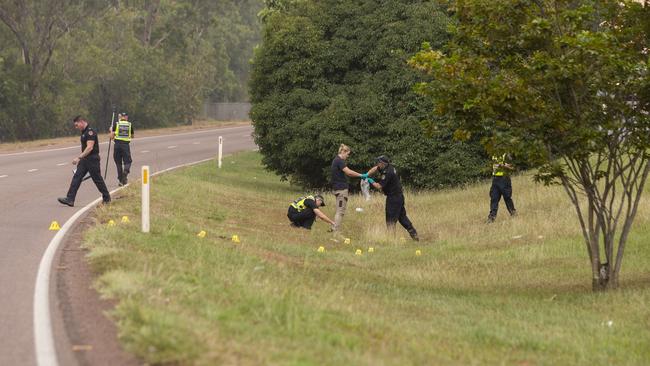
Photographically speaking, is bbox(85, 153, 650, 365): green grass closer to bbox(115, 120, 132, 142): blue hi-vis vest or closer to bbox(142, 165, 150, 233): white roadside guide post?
bbox(142, 165, 150, 233): white roadside guide post

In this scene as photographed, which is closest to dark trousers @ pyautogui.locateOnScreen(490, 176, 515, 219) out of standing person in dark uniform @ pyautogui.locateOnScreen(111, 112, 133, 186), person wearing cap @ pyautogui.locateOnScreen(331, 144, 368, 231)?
person wearing cap @ pyautogui.locateOnScreen(331, 144, 368, 231)

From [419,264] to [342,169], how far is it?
371 centimetres

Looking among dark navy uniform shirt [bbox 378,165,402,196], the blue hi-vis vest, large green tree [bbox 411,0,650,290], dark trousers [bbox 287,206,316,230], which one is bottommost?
dark trousers [bbox 287,206,316,230]

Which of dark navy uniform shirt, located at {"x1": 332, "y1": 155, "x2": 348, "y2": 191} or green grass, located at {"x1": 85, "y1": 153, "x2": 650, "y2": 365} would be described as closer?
green grass, located at {"x1": 85, "y1": 153, "x2": 650, "y2": 365}

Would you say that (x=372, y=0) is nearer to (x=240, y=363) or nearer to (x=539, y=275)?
(x=539, y=275)

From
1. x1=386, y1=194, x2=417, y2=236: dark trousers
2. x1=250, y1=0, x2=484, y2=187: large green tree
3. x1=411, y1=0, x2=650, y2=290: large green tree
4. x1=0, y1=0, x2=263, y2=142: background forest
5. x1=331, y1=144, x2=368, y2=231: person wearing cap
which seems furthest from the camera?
x1=0, y1=0, x2=263, y2=142: background forest

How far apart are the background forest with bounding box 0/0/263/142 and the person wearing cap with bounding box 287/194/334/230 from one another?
3700 cm

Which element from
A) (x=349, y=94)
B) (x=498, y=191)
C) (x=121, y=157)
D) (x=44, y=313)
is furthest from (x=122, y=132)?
(x=44, y=313)

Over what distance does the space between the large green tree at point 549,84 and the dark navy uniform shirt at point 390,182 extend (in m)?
5.63

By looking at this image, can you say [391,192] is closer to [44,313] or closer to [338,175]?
[338,175]

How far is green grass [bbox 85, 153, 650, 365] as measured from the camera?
8234 mm

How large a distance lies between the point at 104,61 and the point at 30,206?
46.7 metres

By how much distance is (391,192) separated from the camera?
19.7 meters

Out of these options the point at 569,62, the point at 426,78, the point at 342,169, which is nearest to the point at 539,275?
the point at 569,62
